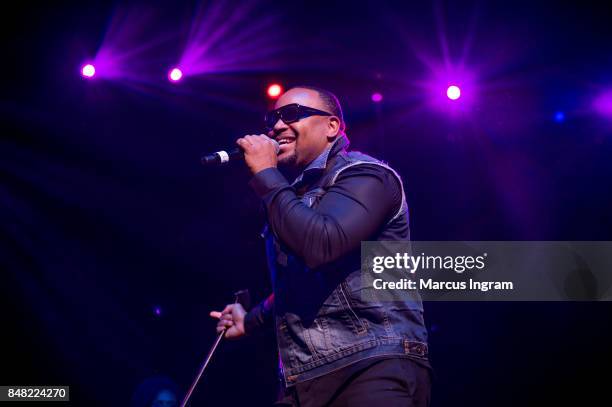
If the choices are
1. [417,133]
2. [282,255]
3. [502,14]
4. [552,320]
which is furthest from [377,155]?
[282,255]

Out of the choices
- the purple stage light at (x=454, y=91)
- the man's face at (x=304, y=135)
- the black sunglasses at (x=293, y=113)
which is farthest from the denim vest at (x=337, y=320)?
the purple stage light at (x=454, y=91)

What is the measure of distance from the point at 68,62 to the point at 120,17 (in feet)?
2.22

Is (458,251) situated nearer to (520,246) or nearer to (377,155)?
(520,246)

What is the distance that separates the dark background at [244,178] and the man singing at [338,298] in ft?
11.2

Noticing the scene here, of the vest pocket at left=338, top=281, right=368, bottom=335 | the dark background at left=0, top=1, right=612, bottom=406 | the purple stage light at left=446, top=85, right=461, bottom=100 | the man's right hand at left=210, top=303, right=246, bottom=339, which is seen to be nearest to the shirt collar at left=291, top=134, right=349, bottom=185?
the vest pocket at left=338, top=281, right=368, bottom=335

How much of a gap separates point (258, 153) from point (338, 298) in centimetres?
65

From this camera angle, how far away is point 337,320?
202 cm

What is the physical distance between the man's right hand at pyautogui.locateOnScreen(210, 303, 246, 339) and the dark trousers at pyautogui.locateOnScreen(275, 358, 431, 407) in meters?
0.83

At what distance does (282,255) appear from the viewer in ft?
7.49

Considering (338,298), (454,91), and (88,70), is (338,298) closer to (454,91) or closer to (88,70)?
(454,91)

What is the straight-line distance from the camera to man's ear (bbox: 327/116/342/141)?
2.63 meters

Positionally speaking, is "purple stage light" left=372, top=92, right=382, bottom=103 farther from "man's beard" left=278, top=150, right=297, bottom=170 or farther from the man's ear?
"man's beard" left=278, top=150, right=297, bottom=170

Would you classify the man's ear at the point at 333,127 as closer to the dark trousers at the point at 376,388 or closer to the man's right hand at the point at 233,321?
the man's right hand at the point at 233,321

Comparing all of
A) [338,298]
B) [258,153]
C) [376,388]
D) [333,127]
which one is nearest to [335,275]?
[338,298]
